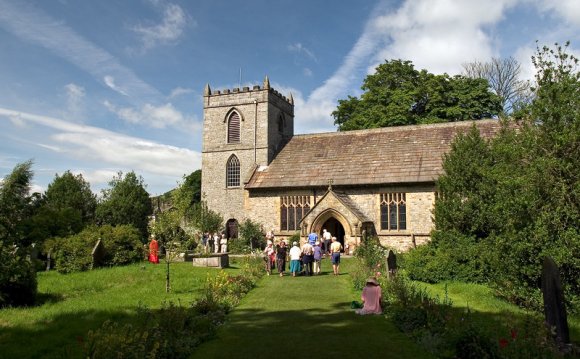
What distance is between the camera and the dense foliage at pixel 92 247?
2023 centimetres

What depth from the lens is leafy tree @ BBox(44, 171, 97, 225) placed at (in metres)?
38.4

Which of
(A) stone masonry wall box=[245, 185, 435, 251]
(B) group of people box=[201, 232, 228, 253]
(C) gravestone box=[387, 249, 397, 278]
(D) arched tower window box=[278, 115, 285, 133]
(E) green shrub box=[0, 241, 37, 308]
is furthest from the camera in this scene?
(D) arched tower window box=[278, 115, 285, 133]

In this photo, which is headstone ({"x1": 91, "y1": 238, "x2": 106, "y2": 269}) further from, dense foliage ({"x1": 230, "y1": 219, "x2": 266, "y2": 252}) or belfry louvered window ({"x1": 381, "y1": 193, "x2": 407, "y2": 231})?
belfry louvered window ({"x1": 381, "y1": 193, "x2": 407, "y2": 231})

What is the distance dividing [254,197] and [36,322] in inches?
872

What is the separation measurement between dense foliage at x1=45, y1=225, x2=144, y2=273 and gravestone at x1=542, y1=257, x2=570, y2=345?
1752 cm

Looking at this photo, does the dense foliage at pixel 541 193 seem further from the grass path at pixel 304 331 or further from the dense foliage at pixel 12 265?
the dense foliage at pixel 12 265

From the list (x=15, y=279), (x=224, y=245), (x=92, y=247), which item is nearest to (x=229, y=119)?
(x=224, y=245)

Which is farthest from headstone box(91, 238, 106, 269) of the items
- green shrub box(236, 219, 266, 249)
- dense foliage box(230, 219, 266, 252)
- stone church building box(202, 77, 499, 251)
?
stone church building box(202, 77, 499, 251)

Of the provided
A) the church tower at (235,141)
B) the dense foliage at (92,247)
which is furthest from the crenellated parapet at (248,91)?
the dense foliage at (92,247)

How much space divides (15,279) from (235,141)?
24.2 meters

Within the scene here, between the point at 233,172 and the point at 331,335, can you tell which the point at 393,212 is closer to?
the point at 233,172

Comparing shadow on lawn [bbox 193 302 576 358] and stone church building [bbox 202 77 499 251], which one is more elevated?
stone church building [bbox 202 77 499 251]

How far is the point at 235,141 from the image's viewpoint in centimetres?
3578

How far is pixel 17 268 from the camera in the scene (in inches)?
492
